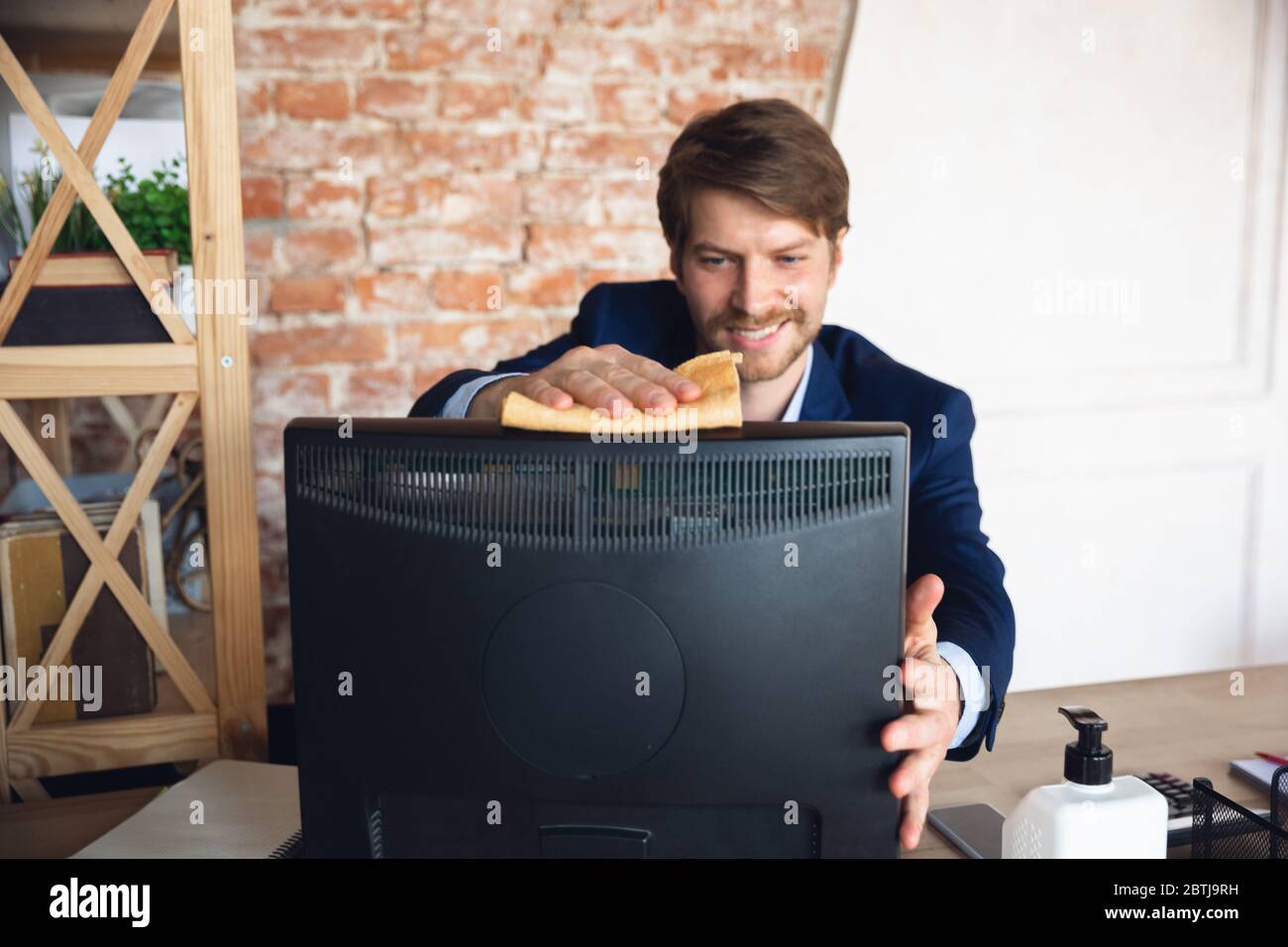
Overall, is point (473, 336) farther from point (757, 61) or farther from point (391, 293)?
point (757, 61)

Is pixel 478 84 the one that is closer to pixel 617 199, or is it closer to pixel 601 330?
pixel 617 199

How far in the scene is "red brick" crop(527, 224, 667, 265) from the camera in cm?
217

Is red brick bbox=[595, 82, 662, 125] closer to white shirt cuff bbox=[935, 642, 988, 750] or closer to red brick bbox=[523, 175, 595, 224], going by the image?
red brick bbox=[523, 175, 595, 224]

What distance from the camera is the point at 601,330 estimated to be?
1632mm

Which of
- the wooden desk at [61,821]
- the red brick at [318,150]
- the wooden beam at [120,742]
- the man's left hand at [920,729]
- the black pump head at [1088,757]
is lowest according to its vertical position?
the wooden beam at [120,742]

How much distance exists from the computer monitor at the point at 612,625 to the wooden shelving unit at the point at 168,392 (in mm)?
768

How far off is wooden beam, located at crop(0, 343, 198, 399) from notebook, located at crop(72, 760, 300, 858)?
0.47m

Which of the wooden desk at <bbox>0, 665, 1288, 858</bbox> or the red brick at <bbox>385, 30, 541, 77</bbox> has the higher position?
the red brick at <bbox>385, 30, 541, 77</bbox>

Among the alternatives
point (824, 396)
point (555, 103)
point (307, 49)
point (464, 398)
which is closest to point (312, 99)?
point (307, 49)

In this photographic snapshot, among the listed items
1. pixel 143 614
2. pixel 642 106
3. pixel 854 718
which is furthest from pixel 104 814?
pixel 642 106

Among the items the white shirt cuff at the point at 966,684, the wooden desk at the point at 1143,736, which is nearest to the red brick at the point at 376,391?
the wooden desk at the point at 1143,736

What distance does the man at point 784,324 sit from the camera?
1.29 meters

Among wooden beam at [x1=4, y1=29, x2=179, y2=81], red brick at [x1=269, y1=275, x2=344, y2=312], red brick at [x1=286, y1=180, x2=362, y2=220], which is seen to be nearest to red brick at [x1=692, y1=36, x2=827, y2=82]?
red brick at [x1=286, y1=180, x2=362, y2=220]

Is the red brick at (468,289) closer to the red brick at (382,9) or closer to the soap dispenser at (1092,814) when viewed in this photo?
the red brick at (382,9)
